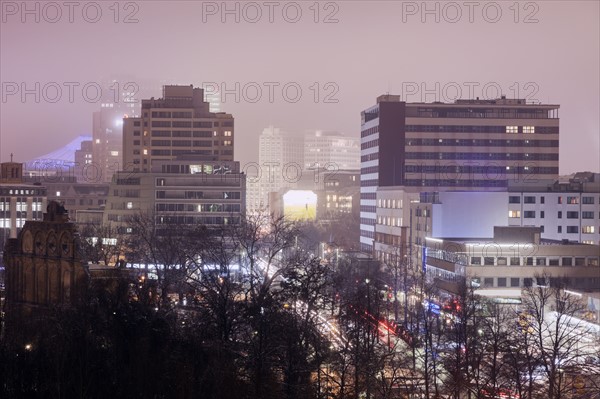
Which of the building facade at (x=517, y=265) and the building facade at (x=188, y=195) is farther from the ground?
the building facade at (x=188, y=195)

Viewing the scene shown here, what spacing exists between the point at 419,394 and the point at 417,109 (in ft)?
240

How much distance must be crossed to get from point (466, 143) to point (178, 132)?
37.5m

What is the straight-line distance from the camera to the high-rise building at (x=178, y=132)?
12650 cm

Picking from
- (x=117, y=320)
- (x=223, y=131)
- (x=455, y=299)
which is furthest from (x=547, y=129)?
(x=117, y=320)

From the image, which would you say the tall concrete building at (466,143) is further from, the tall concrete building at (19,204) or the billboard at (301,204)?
the billboard at (301,204)

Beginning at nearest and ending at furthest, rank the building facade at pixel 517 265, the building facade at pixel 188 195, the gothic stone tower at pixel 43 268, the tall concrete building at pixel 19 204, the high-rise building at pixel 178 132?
the gothic stone tower at pixel 43 268
the building facade at pixel 517 265
the building facade at pixel 188 195
the tall concrete building at pixel 19 204
the high-rise building at pixel 178 132

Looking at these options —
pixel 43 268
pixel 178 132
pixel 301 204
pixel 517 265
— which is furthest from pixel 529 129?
pixel 301 204

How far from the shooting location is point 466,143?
110 meters

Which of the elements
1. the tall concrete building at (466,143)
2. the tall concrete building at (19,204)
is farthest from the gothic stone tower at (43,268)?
the tall concrete building at (19,204)

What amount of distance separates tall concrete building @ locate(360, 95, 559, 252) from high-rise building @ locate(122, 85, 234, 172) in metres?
23.8

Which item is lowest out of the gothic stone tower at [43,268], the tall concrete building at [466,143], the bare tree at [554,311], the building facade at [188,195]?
the bare tree at [554,311]

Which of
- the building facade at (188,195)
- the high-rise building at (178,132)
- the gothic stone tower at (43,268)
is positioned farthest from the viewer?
the high-rise building at (178,132)

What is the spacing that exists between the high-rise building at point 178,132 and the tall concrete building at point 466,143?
23.8m

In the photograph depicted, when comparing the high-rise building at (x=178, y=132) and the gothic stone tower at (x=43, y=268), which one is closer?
the gothic stone tower at (x=43, y=268)
